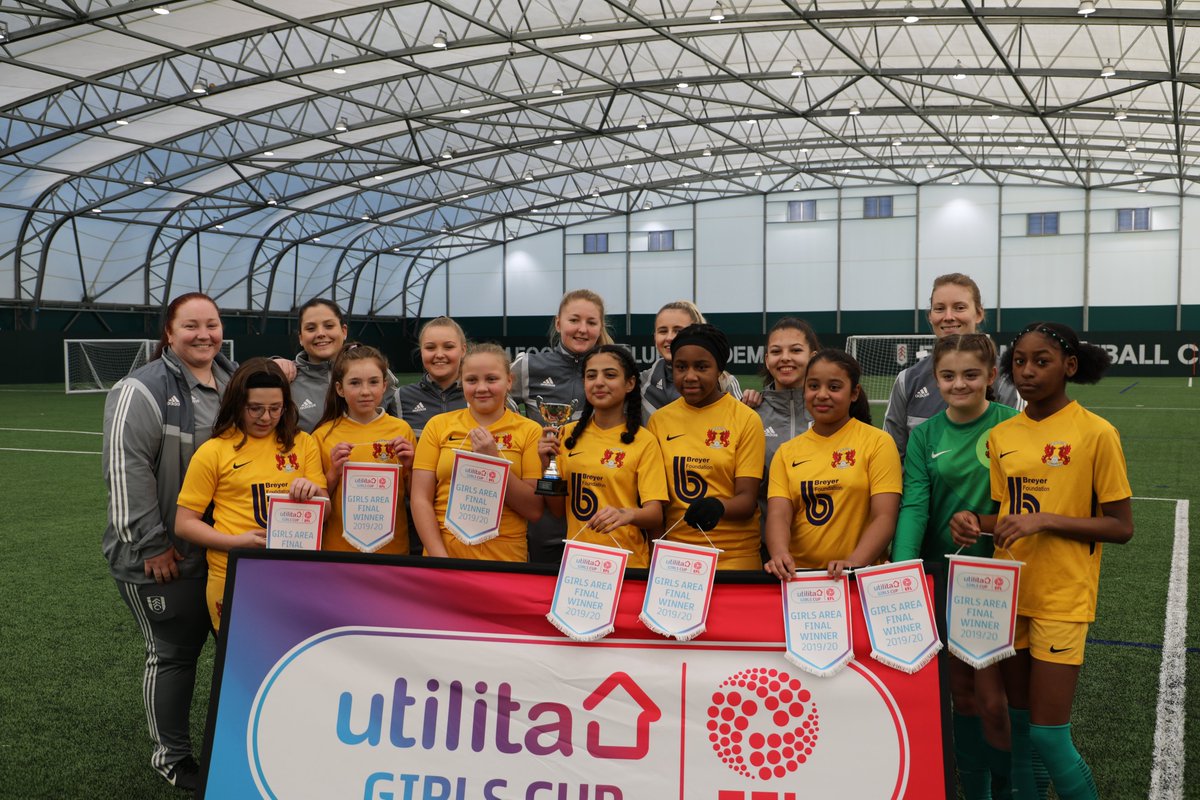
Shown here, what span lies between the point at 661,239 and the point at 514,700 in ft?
112

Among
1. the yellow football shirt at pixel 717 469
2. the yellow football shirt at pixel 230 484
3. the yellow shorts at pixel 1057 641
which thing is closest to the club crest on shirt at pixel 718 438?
the yellow football shirt at pixel 717 469

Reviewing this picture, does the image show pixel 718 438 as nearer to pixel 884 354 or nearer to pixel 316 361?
pixel 316 361

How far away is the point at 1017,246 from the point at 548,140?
54.6 feet

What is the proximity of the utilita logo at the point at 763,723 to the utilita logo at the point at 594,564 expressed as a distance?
43 centimetres

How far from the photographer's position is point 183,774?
11.1 feet

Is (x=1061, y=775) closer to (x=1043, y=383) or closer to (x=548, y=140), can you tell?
(x=1043, y=383)

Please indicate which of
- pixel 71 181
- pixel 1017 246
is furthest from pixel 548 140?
pixel 1017 246

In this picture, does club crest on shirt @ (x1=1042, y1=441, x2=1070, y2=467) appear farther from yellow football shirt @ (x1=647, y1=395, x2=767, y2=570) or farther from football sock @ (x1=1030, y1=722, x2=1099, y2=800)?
yellow football shirt @ (x1=647, y1=395, x2=767, y2=570)

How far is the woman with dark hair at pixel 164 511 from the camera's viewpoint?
3.22 meters

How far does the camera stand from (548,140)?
26391 mm

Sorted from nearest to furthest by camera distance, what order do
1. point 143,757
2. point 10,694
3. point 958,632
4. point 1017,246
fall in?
point 958,632
point 143,757
point 10,694
point 1017,246

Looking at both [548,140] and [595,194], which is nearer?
[548,140]

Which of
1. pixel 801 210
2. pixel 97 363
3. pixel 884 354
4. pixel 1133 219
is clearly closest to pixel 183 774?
pixel 97 363

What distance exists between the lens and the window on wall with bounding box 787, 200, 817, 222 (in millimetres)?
33625
